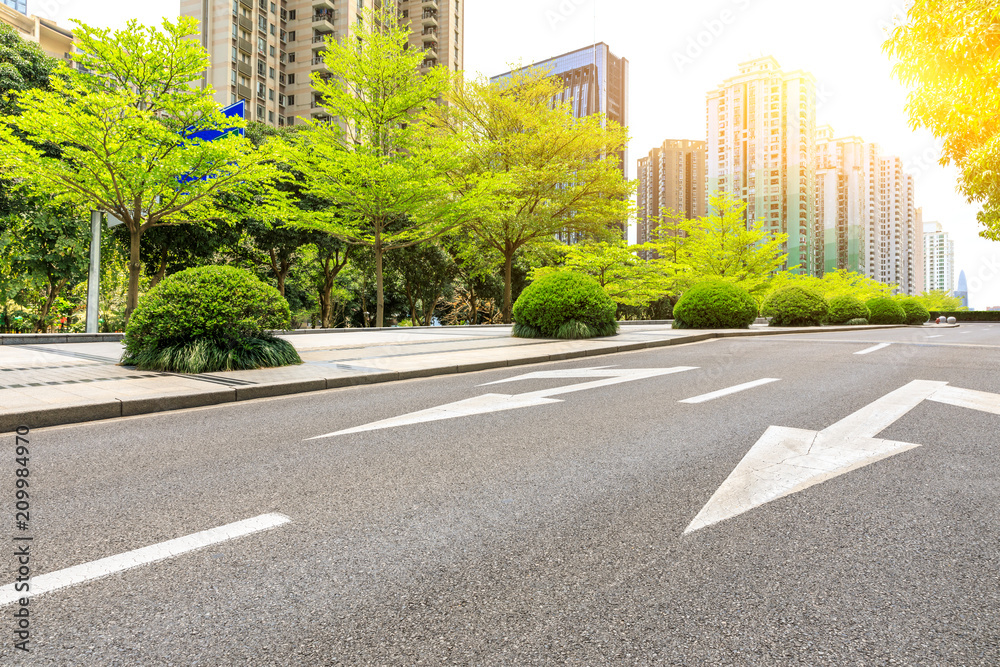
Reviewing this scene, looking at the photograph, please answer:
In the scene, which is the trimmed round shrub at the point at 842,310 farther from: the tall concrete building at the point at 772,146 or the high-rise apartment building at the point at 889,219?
the high-rise apartment building at the point at 889,219

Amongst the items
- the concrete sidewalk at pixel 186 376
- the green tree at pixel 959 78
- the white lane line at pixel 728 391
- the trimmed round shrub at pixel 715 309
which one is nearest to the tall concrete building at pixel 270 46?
the trimmed round shrub at pixel 715 309

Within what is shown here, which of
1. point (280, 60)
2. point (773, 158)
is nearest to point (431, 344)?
point (280, 60)

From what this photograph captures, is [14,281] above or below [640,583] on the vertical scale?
above

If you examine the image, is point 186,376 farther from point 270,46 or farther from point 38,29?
point 38,29

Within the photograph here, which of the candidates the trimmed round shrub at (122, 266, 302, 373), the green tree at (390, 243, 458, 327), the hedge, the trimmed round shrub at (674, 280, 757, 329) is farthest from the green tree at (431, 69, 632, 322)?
the hedge

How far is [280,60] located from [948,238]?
19610 centimetres

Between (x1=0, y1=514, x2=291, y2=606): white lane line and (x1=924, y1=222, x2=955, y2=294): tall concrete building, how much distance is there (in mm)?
212538

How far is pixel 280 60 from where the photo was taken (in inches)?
2302

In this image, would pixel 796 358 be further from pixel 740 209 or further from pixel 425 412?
pixel 740 209

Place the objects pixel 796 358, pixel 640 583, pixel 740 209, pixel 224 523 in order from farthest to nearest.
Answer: pixel 740 209
pixel 796 358
pixel 224 523
pixel 640 583

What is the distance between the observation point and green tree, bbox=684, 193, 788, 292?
32.5m

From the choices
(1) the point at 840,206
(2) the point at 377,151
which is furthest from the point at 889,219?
(2) the point at 377,151

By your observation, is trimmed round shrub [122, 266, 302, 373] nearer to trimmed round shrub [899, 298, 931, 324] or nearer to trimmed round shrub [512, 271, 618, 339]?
trimmed round shrub [512, 271, 618, 339]

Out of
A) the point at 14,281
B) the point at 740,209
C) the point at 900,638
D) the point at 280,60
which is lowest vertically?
the point at 900,638
